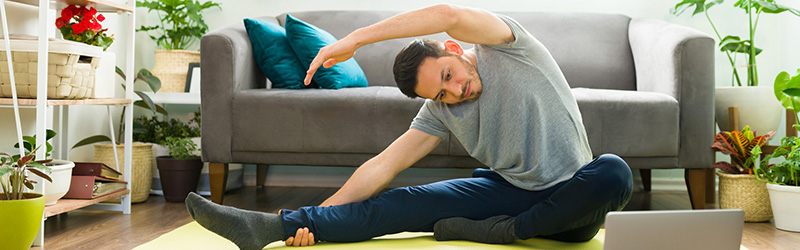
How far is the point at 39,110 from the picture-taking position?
1799 millimetres

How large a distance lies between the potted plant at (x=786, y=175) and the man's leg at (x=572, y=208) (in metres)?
0.92

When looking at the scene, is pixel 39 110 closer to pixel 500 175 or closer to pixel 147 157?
pixel 147 157

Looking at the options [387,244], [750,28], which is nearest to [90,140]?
[387,244]

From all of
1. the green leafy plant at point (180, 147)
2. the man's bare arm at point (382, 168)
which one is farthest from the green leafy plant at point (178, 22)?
the man's bare arm at point (382, 168)

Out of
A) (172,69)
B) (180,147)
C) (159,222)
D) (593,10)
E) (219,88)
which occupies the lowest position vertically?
(159,222)

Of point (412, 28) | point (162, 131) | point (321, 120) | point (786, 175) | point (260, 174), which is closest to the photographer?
point (412, 28)

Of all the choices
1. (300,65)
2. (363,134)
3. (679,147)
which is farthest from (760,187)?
(300,65)

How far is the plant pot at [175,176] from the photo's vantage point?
102 inches

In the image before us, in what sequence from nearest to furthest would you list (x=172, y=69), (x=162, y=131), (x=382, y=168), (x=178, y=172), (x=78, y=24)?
1. (x=382, y=168)
2. (x=78, y=24)
3. (x=178, y=172)
4. (x=162, y=131)
5. (x=172, y=69)

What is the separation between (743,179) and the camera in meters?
2.27

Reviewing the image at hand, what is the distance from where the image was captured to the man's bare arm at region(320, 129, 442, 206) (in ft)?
5.41

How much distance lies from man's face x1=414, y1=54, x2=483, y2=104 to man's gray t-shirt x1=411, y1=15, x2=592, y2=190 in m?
0.06

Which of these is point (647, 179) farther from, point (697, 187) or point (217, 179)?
point (217, 179)

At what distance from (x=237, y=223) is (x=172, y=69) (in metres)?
1.64
